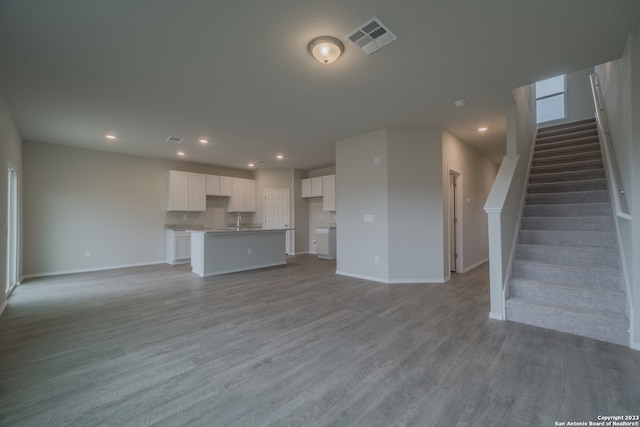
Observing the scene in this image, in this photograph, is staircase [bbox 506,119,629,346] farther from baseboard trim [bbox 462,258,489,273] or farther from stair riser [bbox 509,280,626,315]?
baseboard trim [bbox 462,258,489,273]

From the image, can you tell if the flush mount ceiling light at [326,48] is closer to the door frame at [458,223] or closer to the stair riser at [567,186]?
the door frame at [458,223]

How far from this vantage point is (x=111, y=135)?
5031mm

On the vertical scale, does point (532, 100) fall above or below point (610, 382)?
above

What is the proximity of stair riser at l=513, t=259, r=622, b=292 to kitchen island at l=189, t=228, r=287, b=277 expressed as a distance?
470 centimetres

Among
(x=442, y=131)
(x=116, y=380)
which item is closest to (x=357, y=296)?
(x=116, y=380)

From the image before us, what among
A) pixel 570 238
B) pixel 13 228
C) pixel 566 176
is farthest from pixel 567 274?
pixel 13 228

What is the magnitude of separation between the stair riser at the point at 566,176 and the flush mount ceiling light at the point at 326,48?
415 centimetres

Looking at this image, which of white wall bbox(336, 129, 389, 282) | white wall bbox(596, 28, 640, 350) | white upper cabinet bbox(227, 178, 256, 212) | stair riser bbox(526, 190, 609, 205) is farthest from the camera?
white upper cabinet bbox(227, 178, 256, 212)

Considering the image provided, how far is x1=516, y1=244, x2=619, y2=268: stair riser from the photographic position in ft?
9.85

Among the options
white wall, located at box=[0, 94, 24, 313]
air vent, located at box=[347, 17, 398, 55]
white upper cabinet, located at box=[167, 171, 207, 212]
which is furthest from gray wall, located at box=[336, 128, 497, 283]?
white wall, located at box=[0, 94, 24, 313]

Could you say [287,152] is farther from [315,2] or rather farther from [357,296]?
[315,2]

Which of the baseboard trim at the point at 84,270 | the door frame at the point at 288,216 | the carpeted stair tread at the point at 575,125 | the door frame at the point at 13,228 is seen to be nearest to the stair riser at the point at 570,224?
the carpeted stair tread at the point at 575,125

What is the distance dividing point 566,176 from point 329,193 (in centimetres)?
517

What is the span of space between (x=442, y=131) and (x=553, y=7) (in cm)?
270
